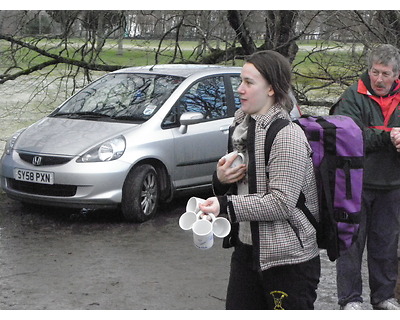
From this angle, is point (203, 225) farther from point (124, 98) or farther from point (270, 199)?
point (124, 98)

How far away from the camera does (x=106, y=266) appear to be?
6.32 m

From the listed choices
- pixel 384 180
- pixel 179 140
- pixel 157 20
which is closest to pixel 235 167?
pixel 384 180

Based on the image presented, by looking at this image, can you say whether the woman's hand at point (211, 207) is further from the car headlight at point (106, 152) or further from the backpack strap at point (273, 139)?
the car headlight at point (106, 152)

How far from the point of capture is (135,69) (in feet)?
30.3

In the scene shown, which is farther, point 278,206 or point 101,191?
point 101,191

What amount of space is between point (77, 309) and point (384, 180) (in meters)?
2.21

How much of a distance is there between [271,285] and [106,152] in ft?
15.8

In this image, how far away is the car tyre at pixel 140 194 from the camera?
305 inches

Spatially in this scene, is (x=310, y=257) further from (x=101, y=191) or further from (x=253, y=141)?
(x=101, y=191)

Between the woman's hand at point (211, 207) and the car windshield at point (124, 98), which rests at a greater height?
the car windshield at point (124, 98)

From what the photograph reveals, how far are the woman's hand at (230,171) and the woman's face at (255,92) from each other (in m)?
0.21

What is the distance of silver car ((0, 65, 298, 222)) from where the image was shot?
25.1 feet

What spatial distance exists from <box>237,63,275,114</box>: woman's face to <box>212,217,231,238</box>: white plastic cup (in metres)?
0.45

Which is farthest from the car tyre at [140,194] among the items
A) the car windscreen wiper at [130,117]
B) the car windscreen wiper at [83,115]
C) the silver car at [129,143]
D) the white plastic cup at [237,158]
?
the white plastic cup at [237,158]
